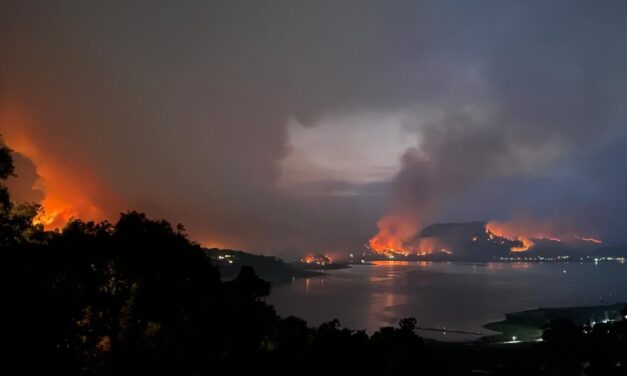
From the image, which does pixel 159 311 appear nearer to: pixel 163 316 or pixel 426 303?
pixel 163 316

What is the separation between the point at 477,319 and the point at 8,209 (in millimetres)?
78012

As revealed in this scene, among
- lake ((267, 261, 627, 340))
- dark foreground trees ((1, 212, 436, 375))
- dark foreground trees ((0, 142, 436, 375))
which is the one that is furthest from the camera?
lake ((267, 261, 627, 340))

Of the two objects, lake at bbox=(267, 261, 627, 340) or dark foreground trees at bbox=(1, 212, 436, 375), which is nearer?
dark foreground trees at bbox=(1, 212, 436, 375)

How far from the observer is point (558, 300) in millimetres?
103000

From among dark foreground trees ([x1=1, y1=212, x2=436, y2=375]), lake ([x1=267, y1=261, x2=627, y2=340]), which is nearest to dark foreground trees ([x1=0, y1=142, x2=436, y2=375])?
dark foreground trees ([x1=1, y1=212, x2=436, y2=375])

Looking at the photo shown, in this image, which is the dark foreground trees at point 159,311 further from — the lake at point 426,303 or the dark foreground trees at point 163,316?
the lake at point 426,303

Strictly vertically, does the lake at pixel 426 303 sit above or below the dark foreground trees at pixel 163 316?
below

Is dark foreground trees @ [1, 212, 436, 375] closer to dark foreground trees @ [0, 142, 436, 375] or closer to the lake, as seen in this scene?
dark foreground trees @ [0, 142, 436, 375]

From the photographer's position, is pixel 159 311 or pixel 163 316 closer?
pixel 159 311

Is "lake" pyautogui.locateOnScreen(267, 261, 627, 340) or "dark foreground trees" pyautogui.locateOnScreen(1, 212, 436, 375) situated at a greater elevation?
"dark foreground trees" pyautogui.locateOnScreen(1, 212, 436, 375)

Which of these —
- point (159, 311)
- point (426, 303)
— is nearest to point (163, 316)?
point (159, 311)

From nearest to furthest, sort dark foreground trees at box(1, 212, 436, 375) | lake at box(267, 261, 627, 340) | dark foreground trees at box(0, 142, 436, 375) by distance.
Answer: dark foreground trees at box(0, 142, 436, 375) → dark foreground trees at box(1, 212, 436, 375) → lake at box(267, 261, 627, 340)

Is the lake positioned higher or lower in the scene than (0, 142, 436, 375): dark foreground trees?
lower

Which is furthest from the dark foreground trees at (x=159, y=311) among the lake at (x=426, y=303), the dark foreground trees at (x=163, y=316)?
the lake at (x=426, y=303)
